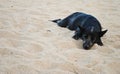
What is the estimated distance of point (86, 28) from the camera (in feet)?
16.9

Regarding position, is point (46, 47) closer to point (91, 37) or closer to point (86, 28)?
point (91, 37)

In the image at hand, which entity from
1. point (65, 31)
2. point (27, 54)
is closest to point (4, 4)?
point (65, 31)

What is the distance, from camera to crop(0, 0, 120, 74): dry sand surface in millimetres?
3623

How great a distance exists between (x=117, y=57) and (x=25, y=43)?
5.08 feet

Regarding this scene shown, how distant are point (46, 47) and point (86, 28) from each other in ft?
3.75

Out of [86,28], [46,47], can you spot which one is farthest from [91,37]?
[46,47]

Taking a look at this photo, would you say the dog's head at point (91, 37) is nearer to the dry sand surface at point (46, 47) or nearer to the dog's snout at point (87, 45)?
the dog's snout at point (87, 45)

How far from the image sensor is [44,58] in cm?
388

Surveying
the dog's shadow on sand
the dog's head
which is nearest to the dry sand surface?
the dog's shadow on sand

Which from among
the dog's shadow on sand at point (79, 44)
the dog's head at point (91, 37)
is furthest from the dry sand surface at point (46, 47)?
the dog's head at point (91, 37)

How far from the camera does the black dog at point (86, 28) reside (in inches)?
190

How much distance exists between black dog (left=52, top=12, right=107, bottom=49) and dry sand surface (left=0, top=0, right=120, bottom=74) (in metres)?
0.12

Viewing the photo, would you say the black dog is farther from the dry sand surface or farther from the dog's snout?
the dry sand surface

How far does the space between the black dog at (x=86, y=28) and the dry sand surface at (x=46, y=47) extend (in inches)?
4.8
